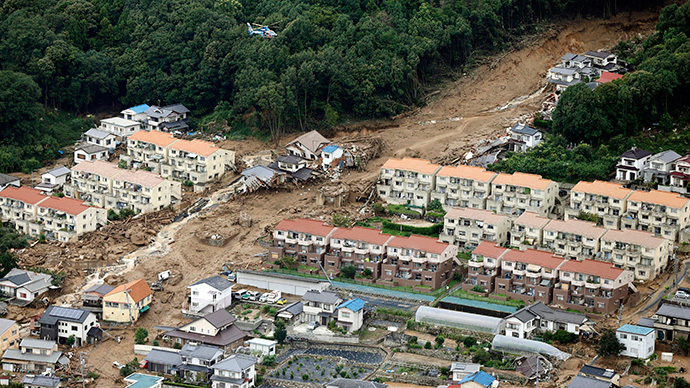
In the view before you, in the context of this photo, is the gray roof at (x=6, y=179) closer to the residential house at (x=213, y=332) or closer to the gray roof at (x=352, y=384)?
the residential house at (x=213, y=332)

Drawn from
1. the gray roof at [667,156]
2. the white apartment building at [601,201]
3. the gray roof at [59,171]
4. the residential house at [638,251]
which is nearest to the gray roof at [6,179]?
the gray roof at [59,171]

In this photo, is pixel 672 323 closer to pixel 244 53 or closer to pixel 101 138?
pixel 244 53

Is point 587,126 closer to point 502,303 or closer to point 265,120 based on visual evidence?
point 502,303

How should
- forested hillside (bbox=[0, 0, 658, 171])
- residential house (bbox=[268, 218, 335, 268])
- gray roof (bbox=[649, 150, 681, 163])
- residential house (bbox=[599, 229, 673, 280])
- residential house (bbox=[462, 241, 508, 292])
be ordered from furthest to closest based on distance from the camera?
forested hillside (bbox=[0, 0, 658, 171]), gray roof (bbox=[649, 150, 681, 163]), residential house (bbox=[268, 218, 335, 268]), residential house (bbox=[462, 241, 508, 292]), residential house (bbox=[599, 229, 673, 280])

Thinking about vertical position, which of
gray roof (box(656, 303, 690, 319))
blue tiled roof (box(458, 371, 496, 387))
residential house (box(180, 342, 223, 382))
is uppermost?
gray roof (box(656, 303, 690, 319))

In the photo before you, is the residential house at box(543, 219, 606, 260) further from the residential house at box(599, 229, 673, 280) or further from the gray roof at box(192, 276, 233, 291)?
the gray roof at box(192, 276, 233, 291)

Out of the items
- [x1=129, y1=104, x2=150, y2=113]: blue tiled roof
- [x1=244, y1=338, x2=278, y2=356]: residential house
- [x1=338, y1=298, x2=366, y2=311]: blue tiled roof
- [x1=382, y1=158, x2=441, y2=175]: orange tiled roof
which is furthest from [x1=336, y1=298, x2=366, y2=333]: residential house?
[x1=129, y1=104, x2=150, y2=113]: blue tiled roof
